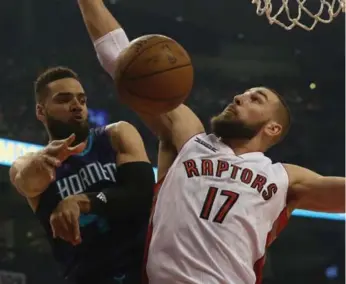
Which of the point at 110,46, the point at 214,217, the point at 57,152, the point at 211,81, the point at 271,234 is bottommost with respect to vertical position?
the point at 211,81

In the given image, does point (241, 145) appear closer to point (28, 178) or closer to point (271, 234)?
point (271, 234)

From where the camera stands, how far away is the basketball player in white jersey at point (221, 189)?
6.41 ft

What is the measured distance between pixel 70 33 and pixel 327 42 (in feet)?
7.42

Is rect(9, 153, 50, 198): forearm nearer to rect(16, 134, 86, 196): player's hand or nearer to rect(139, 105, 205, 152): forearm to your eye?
rect(16, 134, 86, 196): player's hand

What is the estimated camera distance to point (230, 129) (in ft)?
6.97

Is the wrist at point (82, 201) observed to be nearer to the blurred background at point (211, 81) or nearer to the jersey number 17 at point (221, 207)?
the jersey number 17 at point (221, 207)

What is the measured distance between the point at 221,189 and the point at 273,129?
0.31 meters

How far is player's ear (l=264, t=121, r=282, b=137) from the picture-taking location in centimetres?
222

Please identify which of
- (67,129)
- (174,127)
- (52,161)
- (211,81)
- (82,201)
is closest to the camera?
(52,161)

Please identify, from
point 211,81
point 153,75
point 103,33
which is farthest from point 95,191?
point 211,81

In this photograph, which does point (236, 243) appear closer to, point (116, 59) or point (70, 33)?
point (116, 59)

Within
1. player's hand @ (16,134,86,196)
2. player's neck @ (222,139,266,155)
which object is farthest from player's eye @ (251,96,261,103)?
player's hand @ (16,134,86,196)

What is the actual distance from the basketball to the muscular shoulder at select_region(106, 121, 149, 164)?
0.14m

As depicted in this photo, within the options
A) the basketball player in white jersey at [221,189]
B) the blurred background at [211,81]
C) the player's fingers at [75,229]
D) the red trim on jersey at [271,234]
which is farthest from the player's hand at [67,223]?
the blurred background at [211,81]
